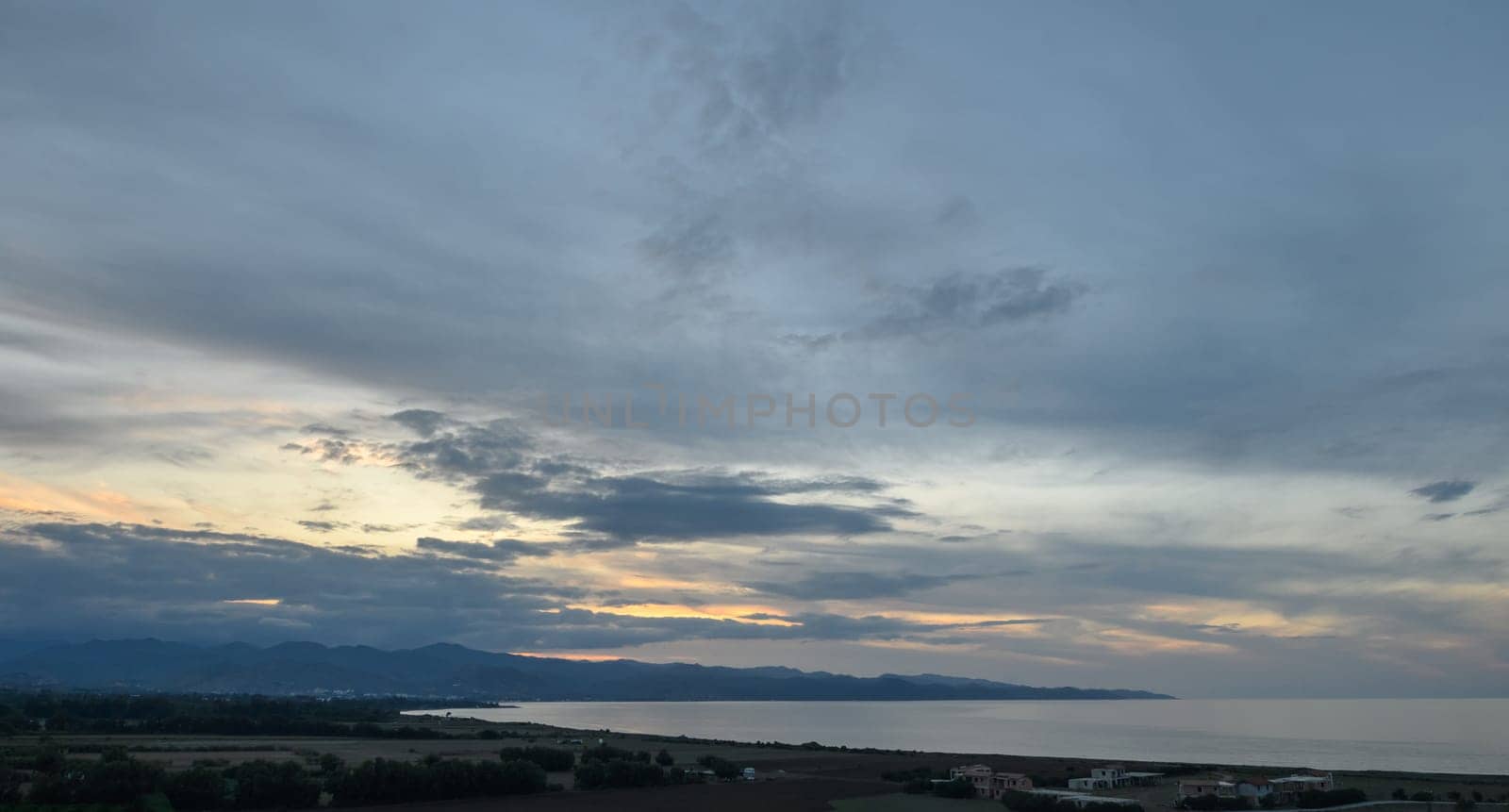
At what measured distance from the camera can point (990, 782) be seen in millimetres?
51844

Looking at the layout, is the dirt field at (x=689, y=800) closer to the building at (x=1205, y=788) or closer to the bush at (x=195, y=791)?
the bush at (x=195, y=791)

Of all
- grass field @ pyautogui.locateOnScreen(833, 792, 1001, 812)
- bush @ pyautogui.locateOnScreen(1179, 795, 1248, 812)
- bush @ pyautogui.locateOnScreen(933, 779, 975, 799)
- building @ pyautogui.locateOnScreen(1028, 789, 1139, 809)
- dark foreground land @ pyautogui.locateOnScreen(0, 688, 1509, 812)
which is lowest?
dark foreground land @ pyautogui.locateOnScreen(0, 688, 1509, 812)

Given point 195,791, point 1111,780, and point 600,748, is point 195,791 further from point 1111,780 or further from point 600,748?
point 1111,780

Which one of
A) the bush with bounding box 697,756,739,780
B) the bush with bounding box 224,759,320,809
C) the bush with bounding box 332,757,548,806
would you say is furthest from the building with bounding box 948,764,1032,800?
the bush with bounding box 224,759,320,809

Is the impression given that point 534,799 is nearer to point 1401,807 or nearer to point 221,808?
point 221,808

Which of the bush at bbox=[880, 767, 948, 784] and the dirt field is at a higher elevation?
the bush at bbox=[880, 767, 948, 784]

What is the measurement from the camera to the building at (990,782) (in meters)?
50.3

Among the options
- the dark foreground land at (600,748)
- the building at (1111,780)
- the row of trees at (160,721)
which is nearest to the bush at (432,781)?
the dark foreground land at (600,748)

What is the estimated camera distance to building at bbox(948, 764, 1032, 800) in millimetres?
50312

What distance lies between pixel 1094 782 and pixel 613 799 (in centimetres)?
2518

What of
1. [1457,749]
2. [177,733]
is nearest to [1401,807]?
[1457,749]

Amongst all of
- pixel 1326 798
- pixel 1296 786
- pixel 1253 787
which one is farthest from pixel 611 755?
pixel 1326 798

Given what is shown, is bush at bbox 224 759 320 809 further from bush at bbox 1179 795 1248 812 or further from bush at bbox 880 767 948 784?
bush at bbox 1179 795 1248 812

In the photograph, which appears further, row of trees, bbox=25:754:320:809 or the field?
the field
